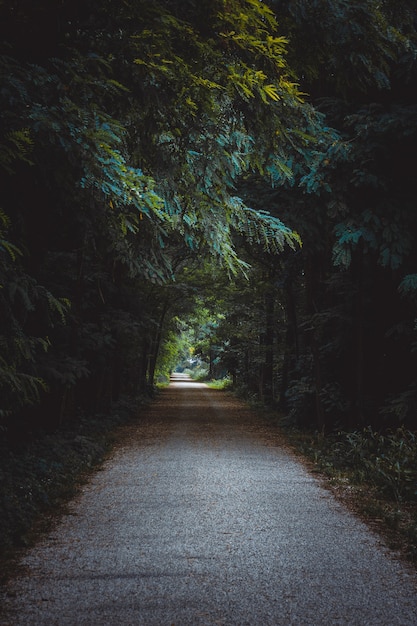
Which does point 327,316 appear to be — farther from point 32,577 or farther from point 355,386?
point 32,577

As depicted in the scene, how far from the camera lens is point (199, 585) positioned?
4.15m

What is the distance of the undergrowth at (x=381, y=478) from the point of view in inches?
233

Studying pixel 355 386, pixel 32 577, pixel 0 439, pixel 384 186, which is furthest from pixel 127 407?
pixel 32 577

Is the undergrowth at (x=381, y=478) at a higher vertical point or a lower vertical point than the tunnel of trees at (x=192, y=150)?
lower

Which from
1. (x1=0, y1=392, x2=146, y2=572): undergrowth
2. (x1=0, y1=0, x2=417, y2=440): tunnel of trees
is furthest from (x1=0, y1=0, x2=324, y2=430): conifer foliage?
(x1=0, y1=392, x2=146, y2=572): undergrowth

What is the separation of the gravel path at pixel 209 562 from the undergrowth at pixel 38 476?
30 centimetres

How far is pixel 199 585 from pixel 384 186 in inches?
264

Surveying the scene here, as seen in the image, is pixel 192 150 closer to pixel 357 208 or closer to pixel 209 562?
pixel 357 208

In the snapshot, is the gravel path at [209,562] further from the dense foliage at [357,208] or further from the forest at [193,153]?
the dense foliage at [357,208]

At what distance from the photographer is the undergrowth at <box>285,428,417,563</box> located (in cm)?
591

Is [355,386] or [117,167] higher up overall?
[117,167]

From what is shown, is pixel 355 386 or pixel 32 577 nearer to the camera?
pixel 32 577

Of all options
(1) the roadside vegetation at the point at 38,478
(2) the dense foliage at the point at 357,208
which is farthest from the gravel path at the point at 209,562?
(2) the dense foliage at the point at 357,208

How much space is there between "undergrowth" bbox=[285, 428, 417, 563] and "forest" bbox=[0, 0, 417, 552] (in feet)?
3.52
